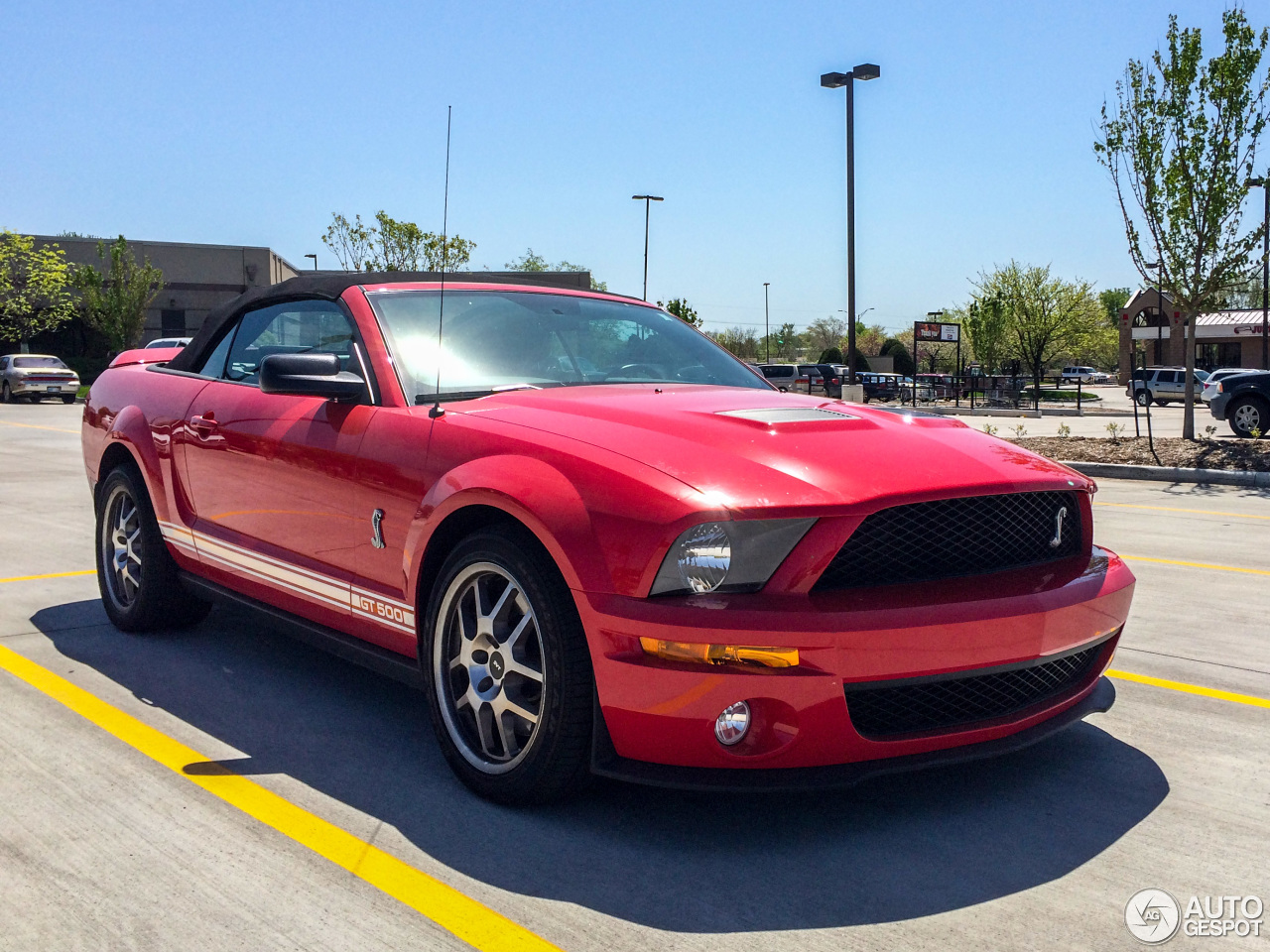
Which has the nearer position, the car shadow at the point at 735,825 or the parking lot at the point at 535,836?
the parking lot at the point at 535,836

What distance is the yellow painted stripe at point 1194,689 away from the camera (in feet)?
14.1

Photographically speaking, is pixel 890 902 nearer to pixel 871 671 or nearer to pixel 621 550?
pixel 871 671

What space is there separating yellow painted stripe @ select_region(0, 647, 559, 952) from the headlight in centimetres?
86

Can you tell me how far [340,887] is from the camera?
278 centimetres

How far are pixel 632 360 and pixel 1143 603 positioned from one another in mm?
3351

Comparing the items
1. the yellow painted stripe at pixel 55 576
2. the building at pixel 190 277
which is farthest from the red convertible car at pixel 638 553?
the building at pixel 190 277

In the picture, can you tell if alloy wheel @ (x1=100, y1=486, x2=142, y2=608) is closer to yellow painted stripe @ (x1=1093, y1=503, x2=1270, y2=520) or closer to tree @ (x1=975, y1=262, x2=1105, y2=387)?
yellow painted stripe @ (x1=1093, y1=503, x2=1270, y2=520)

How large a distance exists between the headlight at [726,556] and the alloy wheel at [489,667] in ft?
1.52

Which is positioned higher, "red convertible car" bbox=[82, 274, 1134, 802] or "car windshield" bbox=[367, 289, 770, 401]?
"car windshield" bbox=[367, 289, 770, 401]

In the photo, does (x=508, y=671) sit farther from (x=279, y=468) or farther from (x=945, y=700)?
(x=279, y=468)

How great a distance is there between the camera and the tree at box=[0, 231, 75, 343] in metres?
48.0

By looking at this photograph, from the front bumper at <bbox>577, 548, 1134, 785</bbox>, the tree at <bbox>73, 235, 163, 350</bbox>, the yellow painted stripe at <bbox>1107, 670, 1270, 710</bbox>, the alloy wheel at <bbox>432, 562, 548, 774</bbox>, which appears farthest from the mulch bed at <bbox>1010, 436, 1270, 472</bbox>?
the tree at <bbox>73, 235, 163, 350</bbox>

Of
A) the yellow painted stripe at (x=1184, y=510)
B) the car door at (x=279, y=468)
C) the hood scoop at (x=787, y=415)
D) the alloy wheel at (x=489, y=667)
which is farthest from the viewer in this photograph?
the yellow painted stripe at (x=1184, y=510)

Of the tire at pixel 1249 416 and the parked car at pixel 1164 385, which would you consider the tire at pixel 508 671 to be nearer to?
the tire at pixel 1249 416
